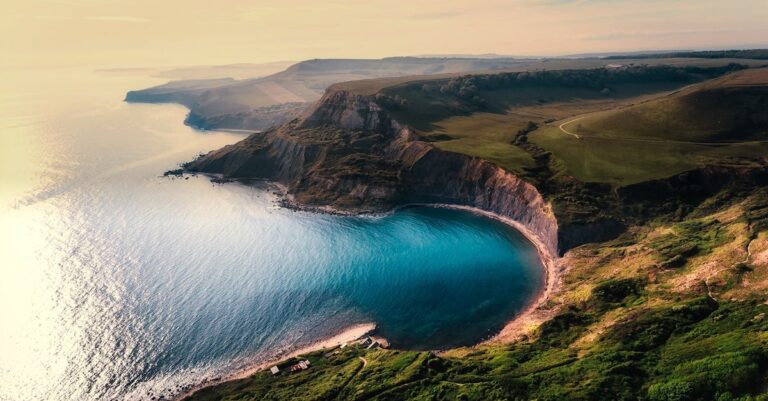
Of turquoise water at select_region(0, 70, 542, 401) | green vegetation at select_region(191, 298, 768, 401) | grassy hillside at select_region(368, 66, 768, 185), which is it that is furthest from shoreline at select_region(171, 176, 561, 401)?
grassy hillside at select_region(368, 66, 768, 185)

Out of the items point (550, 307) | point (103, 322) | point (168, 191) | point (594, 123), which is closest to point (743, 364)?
point (550, 307)

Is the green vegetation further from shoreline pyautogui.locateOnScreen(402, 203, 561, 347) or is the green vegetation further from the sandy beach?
shoreline pyautogui.locateOnScreen(402, 203, 561, 347)

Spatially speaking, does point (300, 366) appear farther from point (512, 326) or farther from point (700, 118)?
point (700, 118)

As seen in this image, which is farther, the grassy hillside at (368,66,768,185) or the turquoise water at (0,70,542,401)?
the grassy hillside at (368,66,768,185)

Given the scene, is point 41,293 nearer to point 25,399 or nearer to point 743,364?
point 25,399

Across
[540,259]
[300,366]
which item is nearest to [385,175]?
[540,259]
